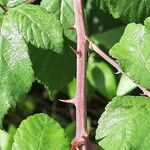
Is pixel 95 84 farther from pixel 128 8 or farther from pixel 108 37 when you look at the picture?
pixel 128 8

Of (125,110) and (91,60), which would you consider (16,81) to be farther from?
(91,60)

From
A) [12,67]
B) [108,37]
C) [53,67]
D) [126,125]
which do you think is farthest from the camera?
[108,37]

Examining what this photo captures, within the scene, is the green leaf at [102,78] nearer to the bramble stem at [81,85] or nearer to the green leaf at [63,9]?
the green leaf at [63,9]

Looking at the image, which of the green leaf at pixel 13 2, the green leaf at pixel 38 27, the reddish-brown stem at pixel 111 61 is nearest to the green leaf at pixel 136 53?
the reddish-brown stem at pixel 111 61

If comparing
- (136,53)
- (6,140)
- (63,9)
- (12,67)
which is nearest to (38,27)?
(12,67)

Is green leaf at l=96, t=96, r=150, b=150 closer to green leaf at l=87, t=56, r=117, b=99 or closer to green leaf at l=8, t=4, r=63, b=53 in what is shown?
green leaf at l=8, t=4, r=63, b=53

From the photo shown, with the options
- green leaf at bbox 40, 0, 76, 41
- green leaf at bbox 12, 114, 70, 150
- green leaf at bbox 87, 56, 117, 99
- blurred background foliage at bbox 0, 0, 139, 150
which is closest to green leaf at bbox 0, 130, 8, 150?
blurred background foliage at bbox 0, 0, 139, 150
